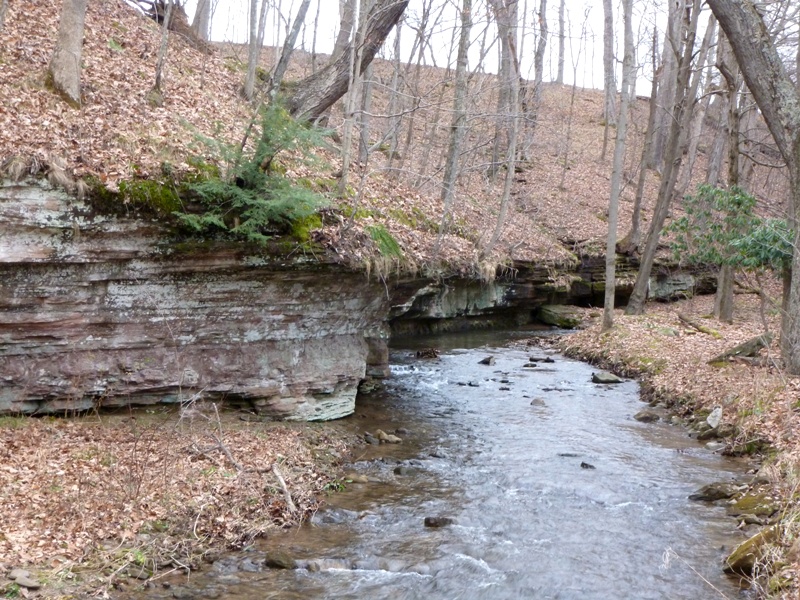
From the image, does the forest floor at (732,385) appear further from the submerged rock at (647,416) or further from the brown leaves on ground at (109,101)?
the brown leaves on ground at (109,101)

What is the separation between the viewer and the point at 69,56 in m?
11.0

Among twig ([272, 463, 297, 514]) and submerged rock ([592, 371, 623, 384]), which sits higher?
Result: submerged rock ([592, 371, 623, 384])

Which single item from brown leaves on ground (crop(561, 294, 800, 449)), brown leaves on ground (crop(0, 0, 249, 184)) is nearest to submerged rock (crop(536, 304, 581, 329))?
brown leaves on ground (crop(561, 294, 800, 449))

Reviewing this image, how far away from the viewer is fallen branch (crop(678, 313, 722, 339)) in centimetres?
1811

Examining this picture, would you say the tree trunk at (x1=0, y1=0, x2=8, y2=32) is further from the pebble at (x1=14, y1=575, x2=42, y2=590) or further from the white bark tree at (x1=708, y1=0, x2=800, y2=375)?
the white bark tree at (x1=708, y1=0, x2=800, y2=375)

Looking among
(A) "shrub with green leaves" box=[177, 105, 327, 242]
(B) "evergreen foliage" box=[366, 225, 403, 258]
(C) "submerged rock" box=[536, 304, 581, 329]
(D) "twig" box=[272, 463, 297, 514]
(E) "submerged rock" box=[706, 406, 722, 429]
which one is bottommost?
(D) "twig" box=[272, 463, 297, 514]

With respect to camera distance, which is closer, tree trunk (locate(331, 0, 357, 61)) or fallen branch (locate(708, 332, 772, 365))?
fallen branch (locate(708, 332, 772, 365))

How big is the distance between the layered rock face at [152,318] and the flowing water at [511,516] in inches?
69.1

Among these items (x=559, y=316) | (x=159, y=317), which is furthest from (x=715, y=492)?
(x=559, y=316)

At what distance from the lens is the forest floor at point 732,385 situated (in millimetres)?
6903

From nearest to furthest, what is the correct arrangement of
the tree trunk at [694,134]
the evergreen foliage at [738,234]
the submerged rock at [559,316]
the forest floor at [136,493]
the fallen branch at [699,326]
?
the forest floor at [136,493] → the evergreen foliage at [738,234] → the fallen branch at [699,326] → the tree trunk at [694,134] → the submerged rock at [559,316]

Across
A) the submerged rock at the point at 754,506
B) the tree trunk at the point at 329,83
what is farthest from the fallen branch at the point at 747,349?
the tree trunk at the point at 329,83

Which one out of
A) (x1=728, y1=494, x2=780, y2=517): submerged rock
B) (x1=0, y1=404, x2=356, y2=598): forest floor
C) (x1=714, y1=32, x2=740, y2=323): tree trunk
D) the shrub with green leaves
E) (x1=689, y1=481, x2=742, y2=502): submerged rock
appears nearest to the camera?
(x1=0, y1=404, x2=356, y2=598): forest floor

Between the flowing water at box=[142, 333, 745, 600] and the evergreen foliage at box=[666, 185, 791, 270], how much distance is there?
4.10 meters
